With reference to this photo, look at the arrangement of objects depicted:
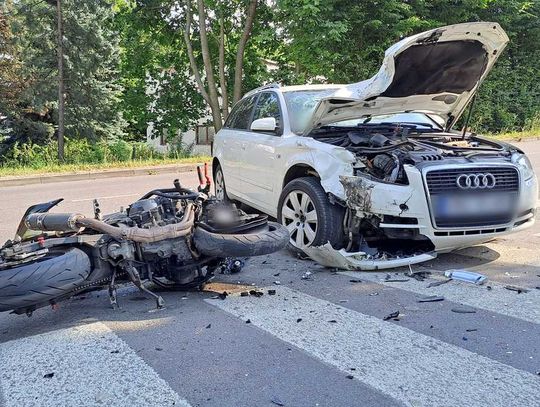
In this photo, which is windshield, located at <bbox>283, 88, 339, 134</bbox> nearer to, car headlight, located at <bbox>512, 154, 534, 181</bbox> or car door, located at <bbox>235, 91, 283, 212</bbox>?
car door, located at <bbox>235, 91, 283, 212</bbox>

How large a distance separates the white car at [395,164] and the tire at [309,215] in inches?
0.4

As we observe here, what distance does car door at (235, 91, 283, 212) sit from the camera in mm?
6598

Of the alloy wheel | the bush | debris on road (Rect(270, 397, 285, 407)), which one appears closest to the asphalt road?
debris on road (Rect(270, 397, 285, 407))

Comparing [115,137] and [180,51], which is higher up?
[180,51]

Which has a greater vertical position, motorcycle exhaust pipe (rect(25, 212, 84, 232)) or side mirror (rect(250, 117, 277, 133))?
side mirror (rect(250, 117, 277, 133))

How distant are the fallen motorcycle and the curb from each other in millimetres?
11623

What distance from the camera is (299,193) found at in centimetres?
590

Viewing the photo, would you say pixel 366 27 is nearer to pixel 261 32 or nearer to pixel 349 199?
pixel 261 32

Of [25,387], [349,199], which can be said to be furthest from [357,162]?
[25,387]

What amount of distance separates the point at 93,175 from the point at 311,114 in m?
11.6

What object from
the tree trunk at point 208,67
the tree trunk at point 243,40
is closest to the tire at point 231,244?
the tree trunk at point 243,40

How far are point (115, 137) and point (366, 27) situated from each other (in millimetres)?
13013

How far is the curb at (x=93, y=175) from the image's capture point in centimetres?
1527

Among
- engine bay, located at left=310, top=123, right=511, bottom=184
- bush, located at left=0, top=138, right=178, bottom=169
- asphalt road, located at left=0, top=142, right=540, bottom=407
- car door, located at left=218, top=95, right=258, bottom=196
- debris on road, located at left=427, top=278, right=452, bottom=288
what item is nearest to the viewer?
asphalt road, located at left=0, top=142, right=540, bottom=407
